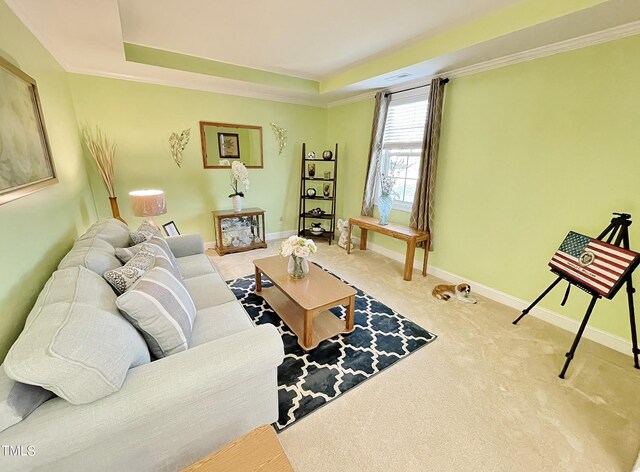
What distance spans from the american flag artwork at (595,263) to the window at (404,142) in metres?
1.72

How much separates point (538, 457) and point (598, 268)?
1.24 meters

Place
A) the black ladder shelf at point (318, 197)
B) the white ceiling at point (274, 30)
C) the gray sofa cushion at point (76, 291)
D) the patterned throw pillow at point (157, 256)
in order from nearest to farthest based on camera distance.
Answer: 1. the gray sofa cushion at point (76, 291)
2. the patterned throw pillow at point (157, 256)
3. the white ceiling at point (274, 30)
4. the black ladder shelf at point (318, 197)

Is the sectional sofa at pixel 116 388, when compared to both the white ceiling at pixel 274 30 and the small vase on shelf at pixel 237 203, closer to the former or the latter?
the white ceiling at pixel 274 30

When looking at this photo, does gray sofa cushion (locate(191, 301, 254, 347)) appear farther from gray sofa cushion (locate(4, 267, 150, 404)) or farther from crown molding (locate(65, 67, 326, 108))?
crown molding (locate(65, 67, 326, 108))

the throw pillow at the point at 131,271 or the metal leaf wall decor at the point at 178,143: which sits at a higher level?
the metal leaf wall decor at the point at 178,143

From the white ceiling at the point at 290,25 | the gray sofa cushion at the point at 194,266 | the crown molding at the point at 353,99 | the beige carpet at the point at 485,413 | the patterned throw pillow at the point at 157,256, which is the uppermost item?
the white ceiling at the point at 290,25

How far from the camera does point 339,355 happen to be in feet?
6.51

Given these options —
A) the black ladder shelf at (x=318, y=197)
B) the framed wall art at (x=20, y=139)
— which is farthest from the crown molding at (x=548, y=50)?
the framed wall art at (x=20, y=139)

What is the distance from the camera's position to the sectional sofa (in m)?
0.79

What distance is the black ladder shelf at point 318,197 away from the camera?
4.41 metres

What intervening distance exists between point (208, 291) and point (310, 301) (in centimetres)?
75

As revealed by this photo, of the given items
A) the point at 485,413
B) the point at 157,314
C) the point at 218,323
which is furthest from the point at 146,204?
the point at 485,413

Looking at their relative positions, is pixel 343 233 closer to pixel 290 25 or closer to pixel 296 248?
pixel 296 248

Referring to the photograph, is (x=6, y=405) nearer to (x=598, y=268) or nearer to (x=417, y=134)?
(x=598, y=268)
